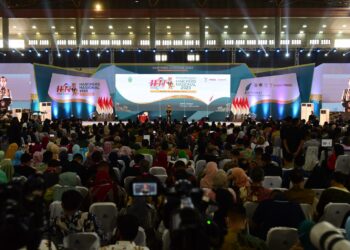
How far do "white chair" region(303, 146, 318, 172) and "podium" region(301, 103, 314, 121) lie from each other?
13.5 meters

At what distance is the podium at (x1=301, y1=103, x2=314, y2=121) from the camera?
74.0 feet

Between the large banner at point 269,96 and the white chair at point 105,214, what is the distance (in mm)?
19392

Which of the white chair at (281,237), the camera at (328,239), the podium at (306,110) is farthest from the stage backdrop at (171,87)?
the camera at (328,239)

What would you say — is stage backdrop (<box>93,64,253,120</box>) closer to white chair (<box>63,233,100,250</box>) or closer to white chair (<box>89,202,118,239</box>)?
white chair (<box>89,202,118,239</box>)

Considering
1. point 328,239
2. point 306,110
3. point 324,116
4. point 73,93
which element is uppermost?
point 73,93

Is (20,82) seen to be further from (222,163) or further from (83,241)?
(83,241)

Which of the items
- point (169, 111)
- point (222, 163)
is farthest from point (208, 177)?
point (169, 111)

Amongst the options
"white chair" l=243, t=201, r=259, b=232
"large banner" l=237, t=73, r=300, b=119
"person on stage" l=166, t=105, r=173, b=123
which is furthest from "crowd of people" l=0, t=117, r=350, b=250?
"large banner" l=237, t=73, r=300, b=119

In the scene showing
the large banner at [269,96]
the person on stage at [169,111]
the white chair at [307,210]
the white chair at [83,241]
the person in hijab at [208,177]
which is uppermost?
the large banner at [269,96]

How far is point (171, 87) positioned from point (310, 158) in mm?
15755

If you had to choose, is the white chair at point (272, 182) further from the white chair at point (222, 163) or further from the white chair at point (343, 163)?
the white chair at point (343, 163)

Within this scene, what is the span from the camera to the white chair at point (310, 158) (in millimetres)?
9078

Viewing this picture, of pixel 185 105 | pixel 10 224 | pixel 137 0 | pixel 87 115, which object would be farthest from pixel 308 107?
pixel 10 224

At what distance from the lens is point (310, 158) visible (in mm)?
9219
